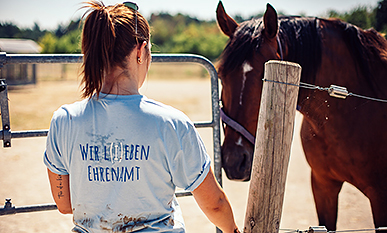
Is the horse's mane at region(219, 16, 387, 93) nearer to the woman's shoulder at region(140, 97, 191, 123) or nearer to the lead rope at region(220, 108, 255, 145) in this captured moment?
the lead rope at region(220, 108, 255, 145)

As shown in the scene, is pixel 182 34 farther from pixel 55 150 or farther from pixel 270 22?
pixel 55 150

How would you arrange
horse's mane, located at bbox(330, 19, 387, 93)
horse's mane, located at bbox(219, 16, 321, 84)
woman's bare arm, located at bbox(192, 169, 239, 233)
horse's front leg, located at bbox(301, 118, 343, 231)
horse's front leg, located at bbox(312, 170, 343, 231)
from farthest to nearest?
horse's front leg, located at bbox(312, 170, 343, 231) → horse's front leg, located at bbox(301, 118, 343, 231) → horse's mane, located at bbox(330, 19, 387, 93) → horse's mane, located at bbox(219, 16, 321, 84) → woman's bare arm, located at bbox(192, 169, 239, 233)

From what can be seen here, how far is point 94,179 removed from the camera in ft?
3.44

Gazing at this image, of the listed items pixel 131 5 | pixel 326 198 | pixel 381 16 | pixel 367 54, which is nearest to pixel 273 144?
pixel 131 5

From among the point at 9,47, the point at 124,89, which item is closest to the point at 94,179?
the point at 124,89

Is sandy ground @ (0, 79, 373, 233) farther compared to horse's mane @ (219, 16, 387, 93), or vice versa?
sandy ground @ (0, 79, 373, 233)

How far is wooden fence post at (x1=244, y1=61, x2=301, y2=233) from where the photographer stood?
4.31 ft

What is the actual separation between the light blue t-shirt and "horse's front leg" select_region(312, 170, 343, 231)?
1.78 m

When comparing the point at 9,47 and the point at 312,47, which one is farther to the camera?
the point at 9,47

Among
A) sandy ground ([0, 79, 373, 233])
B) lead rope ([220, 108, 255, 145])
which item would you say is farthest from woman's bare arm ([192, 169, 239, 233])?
sandy ground ([0, 79, 373, 233])

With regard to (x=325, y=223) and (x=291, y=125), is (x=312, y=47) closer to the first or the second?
(x=291, y=125)

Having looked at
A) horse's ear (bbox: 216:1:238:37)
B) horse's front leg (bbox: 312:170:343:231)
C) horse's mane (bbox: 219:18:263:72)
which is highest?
horse's ear (bbox: 216:1:238:37)

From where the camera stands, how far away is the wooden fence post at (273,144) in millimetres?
1313

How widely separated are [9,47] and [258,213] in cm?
2393
